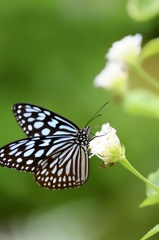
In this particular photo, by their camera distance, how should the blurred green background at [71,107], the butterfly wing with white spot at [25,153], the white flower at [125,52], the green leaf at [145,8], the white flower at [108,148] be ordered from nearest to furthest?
the green leaf at [145,8] → the white flower at [108,148] → the white flower at [125,52] → the butterfly wing with white spot at [25,153] → the blurred green background at [71,107]

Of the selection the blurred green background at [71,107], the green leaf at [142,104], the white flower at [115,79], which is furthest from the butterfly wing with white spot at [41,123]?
the blurred green background at [71,107]

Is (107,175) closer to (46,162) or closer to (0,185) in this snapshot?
(0,185)

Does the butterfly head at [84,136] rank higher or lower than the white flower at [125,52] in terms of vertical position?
lower

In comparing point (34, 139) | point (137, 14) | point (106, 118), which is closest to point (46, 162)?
point (34, 139)

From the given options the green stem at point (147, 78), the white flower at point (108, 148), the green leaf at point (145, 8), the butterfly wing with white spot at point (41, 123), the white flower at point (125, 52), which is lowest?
→ the white flower at point (108, 148)

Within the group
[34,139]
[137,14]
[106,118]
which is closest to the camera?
[137,14]

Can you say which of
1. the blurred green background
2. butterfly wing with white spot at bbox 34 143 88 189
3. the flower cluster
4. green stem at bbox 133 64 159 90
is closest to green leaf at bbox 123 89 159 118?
green stem at bbox 133 64 159 90

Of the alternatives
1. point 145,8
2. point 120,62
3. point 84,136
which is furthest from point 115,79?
point 145,8

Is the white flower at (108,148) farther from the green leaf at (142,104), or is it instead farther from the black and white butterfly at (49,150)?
the black and white butterfly at (49,150)
